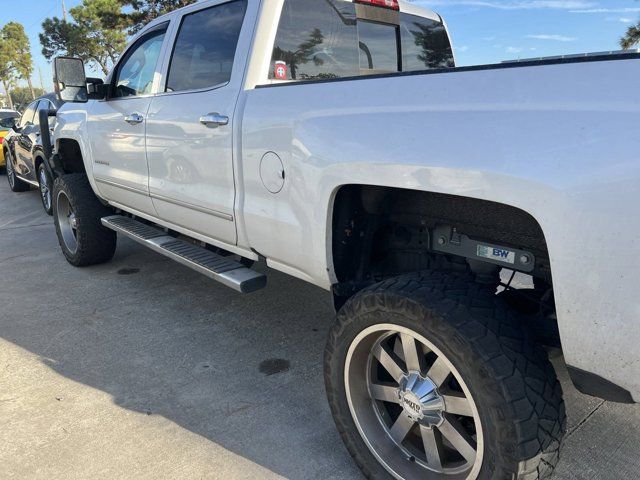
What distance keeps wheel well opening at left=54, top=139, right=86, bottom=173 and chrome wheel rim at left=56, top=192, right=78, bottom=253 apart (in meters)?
0.36

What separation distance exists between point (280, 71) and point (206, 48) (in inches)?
27.2

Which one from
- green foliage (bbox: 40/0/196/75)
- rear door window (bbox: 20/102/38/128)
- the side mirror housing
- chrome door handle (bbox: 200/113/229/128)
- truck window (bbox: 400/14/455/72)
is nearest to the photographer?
chrome door handle (bbox: 200/113/229/128)

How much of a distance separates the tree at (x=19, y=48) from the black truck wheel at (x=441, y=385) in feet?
190

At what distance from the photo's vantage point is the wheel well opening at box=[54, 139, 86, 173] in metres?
5.37

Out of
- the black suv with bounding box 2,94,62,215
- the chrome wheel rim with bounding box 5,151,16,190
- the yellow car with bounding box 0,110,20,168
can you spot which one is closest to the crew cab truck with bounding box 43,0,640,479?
the black suv with bounding box 2,94,62,215

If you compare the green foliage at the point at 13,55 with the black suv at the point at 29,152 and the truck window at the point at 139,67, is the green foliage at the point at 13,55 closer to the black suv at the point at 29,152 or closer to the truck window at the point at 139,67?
the black suv at the point at 29,152

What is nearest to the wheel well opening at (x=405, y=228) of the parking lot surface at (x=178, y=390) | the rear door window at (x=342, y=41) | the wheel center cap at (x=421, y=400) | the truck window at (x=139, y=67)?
the wheel center cap at (x=421, y=400)

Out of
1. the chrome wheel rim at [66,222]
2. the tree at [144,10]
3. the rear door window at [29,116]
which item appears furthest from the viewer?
the tree at [144,10]

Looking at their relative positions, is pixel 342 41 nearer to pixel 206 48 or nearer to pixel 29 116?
pixel 206 48

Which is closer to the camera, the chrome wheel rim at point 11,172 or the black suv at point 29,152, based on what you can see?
the black suv at point 29,152

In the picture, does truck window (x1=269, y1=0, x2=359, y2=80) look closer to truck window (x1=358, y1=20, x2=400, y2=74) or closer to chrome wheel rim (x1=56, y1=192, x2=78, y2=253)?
truck window (x1=358, y1=20, x2=400, y2=74)

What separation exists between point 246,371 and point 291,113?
5.37ft

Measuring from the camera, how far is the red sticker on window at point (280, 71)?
9.59 feet

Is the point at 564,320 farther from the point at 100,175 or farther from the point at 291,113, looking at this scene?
the point at 100,175
